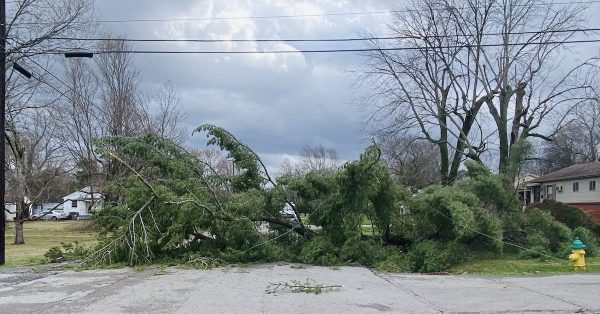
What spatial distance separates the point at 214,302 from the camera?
391 inches

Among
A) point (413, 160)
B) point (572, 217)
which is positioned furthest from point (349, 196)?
point (413, 160)

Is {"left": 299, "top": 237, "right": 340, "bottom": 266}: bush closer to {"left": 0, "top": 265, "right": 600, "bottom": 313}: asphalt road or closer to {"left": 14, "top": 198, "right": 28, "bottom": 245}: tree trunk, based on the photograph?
{"left": 0, "top": 265, "right": 600, "bottom": 313}: asphalt road

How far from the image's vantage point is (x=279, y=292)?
36.1 ft

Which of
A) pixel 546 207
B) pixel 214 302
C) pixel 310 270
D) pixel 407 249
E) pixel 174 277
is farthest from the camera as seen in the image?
pixel 546 207

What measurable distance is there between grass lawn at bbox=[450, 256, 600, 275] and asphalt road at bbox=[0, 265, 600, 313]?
1.25 m

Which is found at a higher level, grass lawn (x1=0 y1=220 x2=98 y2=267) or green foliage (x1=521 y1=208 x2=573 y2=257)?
green foliage (x1=521 y1=208 x2=573 y2=257)

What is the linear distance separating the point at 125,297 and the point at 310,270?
571 cm

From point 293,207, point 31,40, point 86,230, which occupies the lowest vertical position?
point 86,230

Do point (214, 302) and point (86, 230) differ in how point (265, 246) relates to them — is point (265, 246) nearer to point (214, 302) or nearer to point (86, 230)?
point (214, 302)

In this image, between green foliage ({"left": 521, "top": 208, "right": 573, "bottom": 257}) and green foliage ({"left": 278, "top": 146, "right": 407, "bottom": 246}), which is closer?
green foliage ({"left": 278, "top": 146, "right": 407, "bottom": 246})

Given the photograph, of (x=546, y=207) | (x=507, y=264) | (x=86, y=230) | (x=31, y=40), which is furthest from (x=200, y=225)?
(x=86, y=230)

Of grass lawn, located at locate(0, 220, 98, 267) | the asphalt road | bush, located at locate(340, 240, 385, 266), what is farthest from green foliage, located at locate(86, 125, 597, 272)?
grass lawn, located at locate(0, 220, 98, 267)

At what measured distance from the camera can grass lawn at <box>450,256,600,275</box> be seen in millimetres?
14331

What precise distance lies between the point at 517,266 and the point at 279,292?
7610 mm
